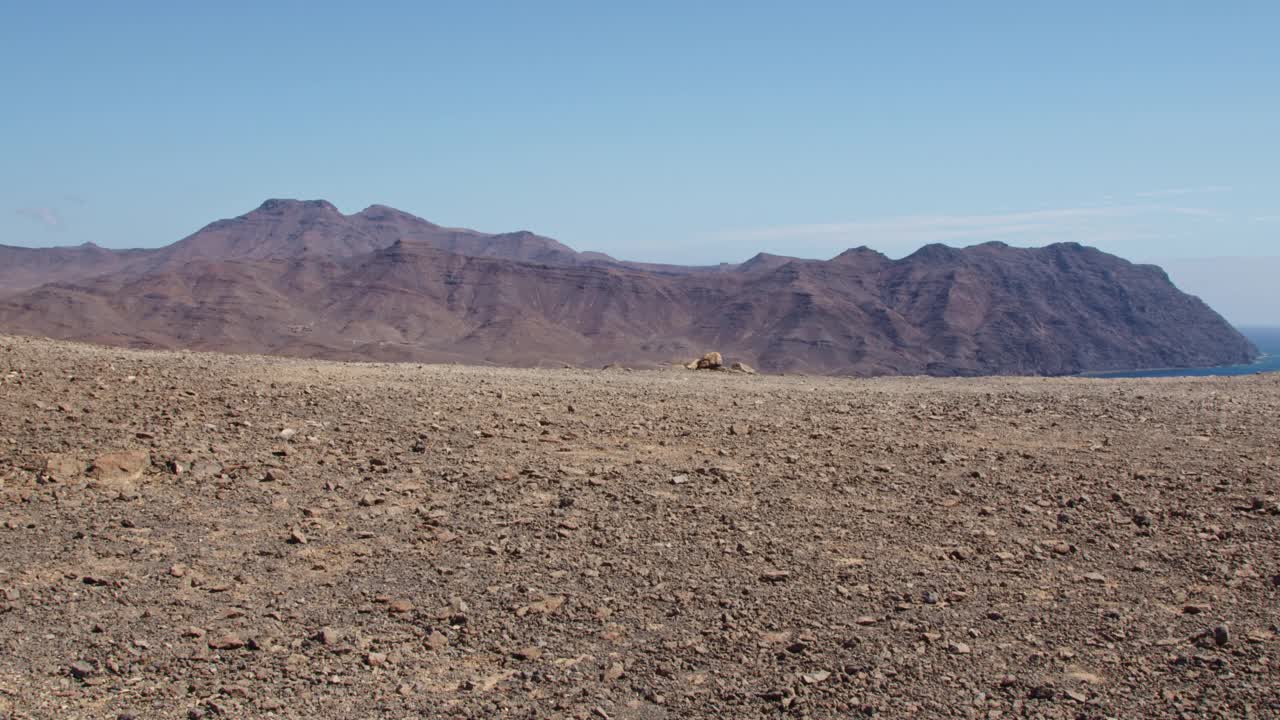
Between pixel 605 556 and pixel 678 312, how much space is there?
459 feet

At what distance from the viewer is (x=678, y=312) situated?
146m

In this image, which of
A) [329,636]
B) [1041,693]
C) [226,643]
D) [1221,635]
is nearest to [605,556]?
[329,636]

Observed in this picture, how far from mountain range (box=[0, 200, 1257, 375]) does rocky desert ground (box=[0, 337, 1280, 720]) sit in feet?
315

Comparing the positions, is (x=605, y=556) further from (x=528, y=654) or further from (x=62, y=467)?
(x=62, y=467)

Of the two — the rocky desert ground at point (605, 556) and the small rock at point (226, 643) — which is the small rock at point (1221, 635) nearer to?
the rocky desert ground at point (605, 556)

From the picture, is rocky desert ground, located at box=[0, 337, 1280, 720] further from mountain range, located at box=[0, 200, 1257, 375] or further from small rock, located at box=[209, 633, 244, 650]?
mountain range, located at box=[0, 200, 1257, 375]

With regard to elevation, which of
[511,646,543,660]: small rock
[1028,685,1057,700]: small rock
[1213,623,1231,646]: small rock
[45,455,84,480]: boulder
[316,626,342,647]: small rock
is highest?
[45,455,84,480]: boulder

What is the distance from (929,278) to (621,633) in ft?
516

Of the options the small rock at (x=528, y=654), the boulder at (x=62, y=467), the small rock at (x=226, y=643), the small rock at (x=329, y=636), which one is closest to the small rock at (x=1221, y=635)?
the small rock at (x=528, y=654)

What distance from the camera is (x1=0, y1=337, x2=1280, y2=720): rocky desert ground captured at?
472cm

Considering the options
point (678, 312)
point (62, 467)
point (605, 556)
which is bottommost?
point (605, 556)

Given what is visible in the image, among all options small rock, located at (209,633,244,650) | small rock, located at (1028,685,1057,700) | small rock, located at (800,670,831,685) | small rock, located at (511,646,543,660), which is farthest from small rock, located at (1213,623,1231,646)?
small rock, located at (209,633,244,650)

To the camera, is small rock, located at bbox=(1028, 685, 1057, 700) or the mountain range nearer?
small rock, located at bbox=(1028, 685, 1057, 700)

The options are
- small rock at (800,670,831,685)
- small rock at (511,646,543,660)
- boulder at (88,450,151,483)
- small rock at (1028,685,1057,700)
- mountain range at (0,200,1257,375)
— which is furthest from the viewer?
mountain range at (0,200,1257,375)
